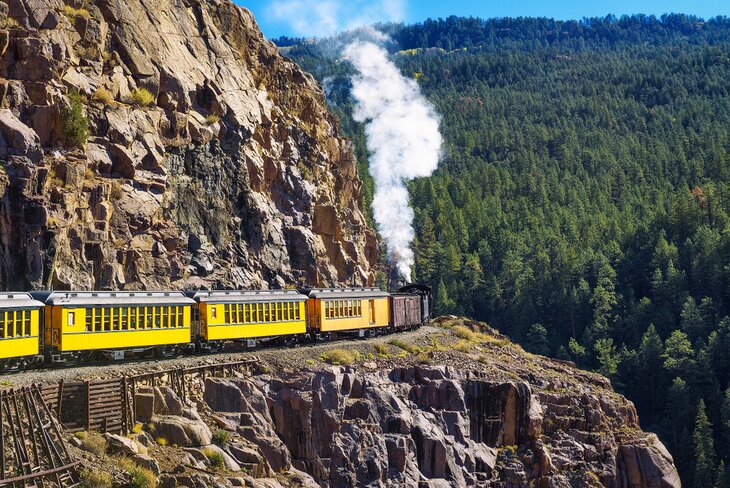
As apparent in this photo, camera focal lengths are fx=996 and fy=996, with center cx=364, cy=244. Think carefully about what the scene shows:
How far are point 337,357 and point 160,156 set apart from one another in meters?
16.2

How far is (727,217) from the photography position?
354 ft

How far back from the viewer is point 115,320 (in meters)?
35.5

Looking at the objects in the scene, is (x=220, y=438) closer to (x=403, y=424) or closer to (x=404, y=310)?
(x=403, y=424)

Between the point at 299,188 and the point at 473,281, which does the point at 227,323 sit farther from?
the point at 473,281

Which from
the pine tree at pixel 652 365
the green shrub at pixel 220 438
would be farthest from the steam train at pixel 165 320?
the pine tree at pixel 652 365

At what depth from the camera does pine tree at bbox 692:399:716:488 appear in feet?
226

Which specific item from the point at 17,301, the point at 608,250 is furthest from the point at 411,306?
the point at 608,250

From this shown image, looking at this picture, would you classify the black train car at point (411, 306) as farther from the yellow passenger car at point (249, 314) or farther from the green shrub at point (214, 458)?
the green shrub at point (214, 458)

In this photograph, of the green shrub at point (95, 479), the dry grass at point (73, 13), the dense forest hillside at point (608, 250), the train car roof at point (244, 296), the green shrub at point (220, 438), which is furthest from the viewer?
the dense forest hillside at point (608, 250)

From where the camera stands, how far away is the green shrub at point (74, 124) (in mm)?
45844

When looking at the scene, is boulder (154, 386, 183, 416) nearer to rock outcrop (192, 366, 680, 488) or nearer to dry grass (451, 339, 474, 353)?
rock outcrop (192, 366, 680, 488)

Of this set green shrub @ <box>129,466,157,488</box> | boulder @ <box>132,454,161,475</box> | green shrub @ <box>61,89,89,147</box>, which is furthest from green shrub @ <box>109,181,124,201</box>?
green shrub @ <box>129,466,157,488</box>

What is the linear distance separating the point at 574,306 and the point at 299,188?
46005 millimetres

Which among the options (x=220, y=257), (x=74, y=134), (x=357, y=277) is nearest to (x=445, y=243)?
(x=357, y=277)
